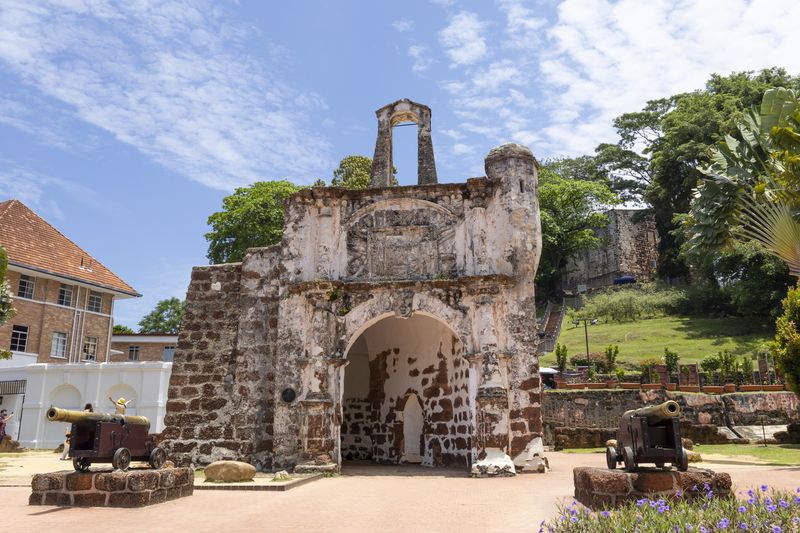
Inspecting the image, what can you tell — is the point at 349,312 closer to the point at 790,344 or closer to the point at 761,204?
the point at 790,344

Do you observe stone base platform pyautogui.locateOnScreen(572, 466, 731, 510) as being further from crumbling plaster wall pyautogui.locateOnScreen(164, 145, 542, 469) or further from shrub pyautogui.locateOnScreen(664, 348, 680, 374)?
shrub pyautogui.locateOnScreen(664, 348, 680, 374)

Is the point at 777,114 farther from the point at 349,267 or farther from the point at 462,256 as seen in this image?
the point at 349,267

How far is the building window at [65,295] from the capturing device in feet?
109

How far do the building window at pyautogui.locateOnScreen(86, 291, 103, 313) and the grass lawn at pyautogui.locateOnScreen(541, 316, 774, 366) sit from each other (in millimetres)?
25316

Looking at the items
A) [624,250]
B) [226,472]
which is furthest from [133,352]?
[624,250]

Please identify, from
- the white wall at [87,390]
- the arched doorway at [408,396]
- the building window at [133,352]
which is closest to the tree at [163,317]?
the building window at [133,352]

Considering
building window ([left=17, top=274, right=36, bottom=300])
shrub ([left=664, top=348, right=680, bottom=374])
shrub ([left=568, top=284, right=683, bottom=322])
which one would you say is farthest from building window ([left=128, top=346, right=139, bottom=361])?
shrub ([left=664, top=348, right=680, bottom=374])

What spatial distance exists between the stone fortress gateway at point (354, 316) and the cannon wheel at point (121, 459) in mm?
4589

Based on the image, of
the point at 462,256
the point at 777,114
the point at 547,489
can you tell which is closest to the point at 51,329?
the point at 462,256

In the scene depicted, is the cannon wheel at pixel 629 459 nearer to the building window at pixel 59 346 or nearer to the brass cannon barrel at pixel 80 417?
the brass cannon barrel at pixel 80 417

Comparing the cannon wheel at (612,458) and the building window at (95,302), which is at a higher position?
the building window at (95,302)

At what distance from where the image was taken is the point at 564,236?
Answer: 45.8 meters

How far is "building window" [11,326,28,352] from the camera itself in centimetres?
A: 3058

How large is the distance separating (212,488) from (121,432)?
2.17 meters
